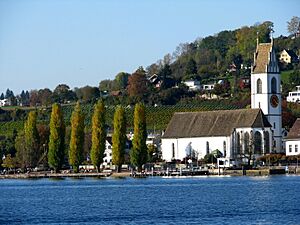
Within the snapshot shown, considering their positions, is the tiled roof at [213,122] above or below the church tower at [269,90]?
below

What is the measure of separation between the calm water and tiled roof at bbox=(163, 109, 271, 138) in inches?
846

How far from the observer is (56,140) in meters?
104

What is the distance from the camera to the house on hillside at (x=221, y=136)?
106 meters

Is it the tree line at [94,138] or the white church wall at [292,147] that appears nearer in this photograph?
the tree line at [94,138]

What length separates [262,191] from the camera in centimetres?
6894

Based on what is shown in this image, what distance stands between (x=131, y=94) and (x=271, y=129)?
209 ft

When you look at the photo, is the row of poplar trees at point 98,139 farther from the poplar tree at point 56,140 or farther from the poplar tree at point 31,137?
the poplar tree at point 31,137

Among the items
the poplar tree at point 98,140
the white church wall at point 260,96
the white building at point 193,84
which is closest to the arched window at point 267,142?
the white church wall at point 260,96

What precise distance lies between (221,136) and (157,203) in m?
48.8

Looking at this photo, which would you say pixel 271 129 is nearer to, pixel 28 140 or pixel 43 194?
pixel 28 140

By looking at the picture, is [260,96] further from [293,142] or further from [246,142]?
[293,142]

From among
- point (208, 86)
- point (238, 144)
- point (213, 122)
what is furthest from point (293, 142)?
point (208, 86)

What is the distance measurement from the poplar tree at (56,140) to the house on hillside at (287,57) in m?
82.9

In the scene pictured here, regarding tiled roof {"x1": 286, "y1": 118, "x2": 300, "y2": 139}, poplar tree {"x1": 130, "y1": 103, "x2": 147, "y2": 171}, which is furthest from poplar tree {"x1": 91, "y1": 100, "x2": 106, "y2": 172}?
tiled roof {"x1": 286, "y1": 118, "x2": 300, "y2": 139}
